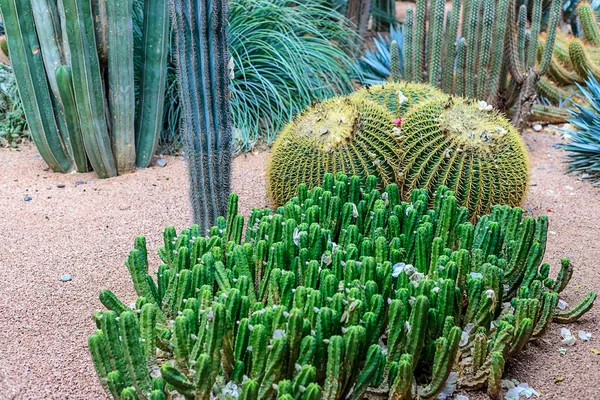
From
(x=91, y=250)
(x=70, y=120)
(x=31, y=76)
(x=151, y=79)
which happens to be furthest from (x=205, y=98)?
(x=31, y=76)

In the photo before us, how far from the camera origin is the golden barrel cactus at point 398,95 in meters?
4.16

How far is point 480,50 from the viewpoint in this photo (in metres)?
5.55

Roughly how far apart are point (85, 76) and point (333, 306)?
318cm

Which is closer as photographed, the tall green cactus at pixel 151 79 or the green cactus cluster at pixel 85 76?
the green cactus cluster at pixel 85 76

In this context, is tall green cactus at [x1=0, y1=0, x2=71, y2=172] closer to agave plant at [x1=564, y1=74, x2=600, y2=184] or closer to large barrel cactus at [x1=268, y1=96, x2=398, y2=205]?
large barrel cactus at [x1=268, y1=96, x2=398, y2=205]

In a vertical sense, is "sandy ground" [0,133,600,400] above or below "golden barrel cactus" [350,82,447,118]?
below

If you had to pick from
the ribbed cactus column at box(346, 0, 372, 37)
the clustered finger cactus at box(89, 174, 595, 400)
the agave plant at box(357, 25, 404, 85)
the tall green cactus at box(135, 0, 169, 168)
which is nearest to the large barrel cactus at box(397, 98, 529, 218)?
the clustered finger cactus at box(89, 174, 595, 400)

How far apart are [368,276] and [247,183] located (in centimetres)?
253

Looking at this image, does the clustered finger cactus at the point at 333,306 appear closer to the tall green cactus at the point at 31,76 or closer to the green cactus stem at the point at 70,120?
the green cactus stem at the point at 70,120

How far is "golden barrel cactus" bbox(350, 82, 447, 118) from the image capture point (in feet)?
13.7

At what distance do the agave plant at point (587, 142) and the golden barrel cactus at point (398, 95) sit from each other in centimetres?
159

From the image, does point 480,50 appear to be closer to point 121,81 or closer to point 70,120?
point 121,81

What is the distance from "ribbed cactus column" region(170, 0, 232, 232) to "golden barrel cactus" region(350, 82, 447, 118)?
1058 millimetres

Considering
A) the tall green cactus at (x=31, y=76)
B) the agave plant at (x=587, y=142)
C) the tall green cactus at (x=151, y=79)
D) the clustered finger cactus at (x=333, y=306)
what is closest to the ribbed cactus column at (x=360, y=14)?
the agave plant at (x=587, y=142)
